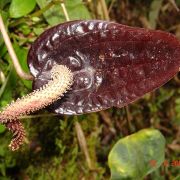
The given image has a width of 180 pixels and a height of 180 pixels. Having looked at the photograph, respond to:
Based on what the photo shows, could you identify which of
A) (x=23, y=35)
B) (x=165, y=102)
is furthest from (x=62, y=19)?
(x=165, y=102)

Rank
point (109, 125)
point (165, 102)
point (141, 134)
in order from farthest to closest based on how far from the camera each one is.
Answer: point (165, 102), point (109, 125), point (141, 134)

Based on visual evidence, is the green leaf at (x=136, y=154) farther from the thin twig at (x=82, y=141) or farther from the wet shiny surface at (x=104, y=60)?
the thin twig at (x=82, y=141)

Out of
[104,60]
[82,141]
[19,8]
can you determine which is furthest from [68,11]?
[82,141]

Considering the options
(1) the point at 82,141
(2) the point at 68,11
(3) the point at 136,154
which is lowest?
(1) the point at 82,141

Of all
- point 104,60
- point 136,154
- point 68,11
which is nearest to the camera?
point 104,60

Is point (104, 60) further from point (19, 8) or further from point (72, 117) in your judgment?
point (72, 117)

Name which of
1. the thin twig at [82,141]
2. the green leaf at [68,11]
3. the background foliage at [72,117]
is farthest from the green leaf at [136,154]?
the green leaf at [68,11]

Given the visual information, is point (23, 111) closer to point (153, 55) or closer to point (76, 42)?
point (76, 42)

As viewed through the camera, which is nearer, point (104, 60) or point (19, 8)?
point (104, 60)
